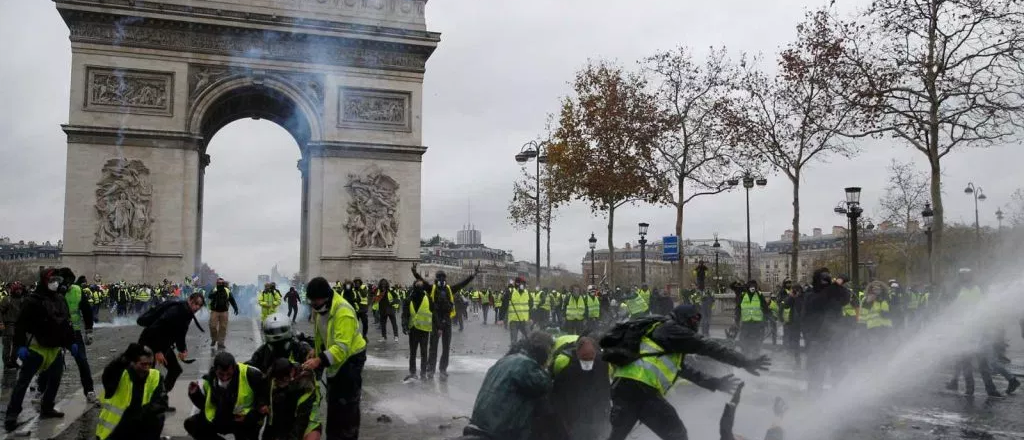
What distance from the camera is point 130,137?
32188mm

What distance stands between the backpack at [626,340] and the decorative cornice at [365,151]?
96.3ft

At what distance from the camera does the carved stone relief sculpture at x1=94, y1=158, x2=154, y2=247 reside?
3153 cm

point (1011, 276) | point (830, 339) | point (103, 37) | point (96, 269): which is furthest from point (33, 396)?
point (103, 37)

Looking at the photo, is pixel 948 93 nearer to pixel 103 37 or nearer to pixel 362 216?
Result: pixel 362 216

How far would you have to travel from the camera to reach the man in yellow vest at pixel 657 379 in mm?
5668

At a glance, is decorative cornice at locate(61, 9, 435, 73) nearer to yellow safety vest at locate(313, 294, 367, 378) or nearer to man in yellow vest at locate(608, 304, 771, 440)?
yellow safety vest at locate(313, 294, 367, 378)

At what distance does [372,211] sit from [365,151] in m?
2.39

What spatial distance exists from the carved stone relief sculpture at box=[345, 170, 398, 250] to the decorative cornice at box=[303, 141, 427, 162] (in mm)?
760

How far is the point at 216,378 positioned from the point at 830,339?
26.1ft

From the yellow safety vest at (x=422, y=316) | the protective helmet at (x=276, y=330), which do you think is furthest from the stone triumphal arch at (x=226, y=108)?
the protective helmet at (x=276, y=330)

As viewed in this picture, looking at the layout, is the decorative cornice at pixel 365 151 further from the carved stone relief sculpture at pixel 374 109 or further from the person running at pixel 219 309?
the person running at pixel 219 309

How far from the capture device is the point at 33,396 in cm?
1077

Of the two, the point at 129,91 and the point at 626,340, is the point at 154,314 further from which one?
the point at 129,91

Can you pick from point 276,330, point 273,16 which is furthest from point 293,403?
point 273,16
